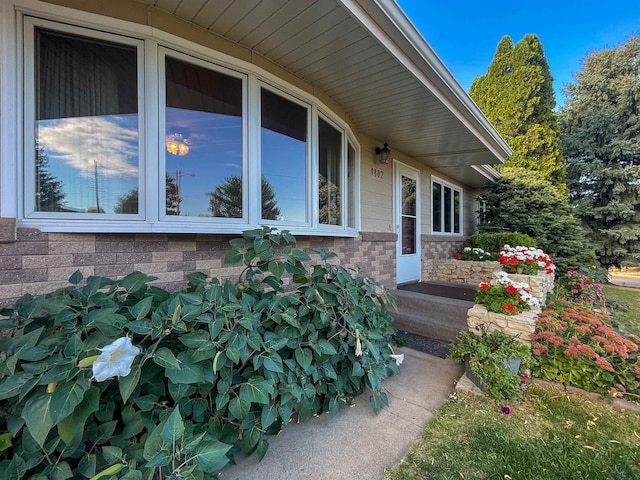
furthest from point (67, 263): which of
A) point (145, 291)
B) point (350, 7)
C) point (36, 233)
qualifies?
point (350, 7)

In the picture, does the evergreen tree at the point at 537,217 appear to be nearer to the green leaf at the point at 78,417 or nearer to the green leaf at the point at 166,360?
the green leaf at the point at 166,360

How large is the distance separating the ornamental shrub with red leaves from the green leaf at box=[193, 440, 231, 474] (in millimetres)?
2700

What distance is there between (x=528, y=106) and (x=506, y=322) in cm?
1063

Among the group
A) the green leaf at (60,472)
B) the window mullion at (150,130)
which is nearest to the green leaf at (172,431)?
the green leaf at (60,472)

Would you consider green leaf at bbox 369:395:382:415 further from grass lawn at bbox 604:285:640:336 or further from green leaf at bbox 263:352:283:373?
grass lawn at bbox 604:285:640:336

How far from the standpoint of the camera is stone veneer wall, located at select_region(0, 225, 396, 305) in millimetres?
1649

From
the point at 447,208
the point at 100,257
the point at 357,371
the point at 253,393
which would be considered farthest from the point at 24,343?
the point at 447,208

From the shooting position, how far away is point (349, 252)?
3920 mm

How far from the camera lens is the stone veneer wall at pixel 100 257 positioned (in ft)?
5.41

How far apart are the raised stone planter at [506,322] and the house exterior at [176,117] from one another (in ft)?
5.96

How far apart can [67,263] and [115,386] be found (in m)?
0.91

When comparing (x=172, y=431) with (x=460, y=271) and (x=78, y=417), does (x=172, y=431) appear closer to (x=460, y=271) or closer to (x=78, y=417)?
(x=78, y=417)

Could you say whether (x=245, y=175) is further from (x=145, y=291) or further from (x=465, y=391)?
(x=465, y=391)

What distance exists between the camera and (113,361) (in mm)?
934
